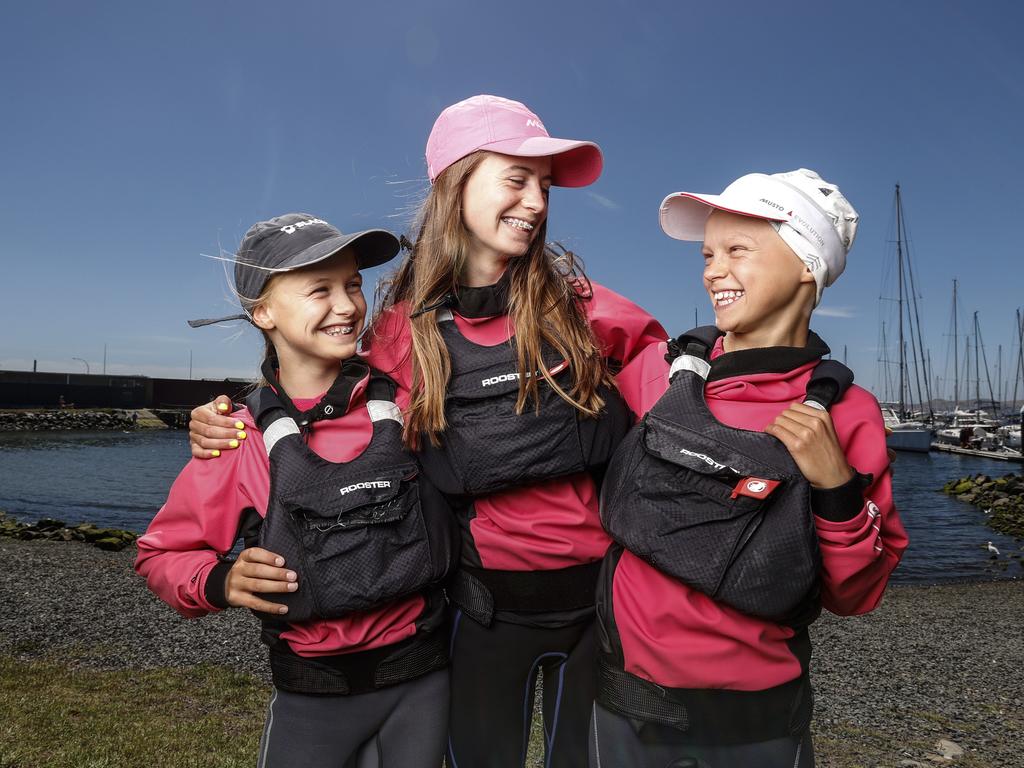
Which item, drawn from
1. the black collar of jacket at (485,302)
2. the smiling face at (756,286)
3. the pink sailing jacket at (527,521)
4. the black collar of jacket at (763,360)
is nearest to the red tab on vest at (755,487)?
the black collar of jacket at (763,360)

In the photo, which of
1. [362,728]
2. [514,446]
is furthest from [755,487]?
[362,728]

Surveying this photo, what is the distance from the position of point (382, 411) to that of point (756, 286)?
121 cm

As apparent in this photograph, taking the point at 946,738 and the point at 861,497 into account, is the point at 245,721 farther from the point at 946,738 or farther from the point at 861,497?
the point at 946,738

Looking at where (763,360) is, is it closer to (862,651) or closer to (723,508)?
(723,508)

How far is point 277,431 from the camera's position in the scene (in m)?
2.28

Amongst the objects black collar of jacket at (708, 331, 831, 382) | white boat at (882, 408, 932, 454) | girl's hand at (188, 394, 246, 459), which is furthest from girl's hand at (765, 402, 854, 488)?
white boat at (882, 408, 932, 454)

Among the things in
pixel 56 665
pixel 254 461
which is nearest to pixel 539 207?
pixel 254 461

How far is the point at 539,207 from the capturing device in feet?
8.47

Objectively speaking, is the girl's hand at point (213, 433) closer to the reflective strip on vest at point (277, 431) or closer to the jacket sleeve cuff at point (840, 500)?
the reflective strip on vest at point (277, 431)

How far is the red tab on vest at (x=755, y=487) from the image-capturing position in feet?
6.17

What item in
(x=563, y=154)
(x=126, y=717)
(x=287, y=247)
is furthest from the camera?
(x=126, y=717)

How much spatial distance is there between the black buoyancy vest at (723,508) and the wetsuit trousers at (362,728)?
839 mm

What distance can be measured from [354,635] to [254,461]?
623 mm

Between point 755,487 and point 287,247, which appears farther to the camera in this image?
point 287,247
